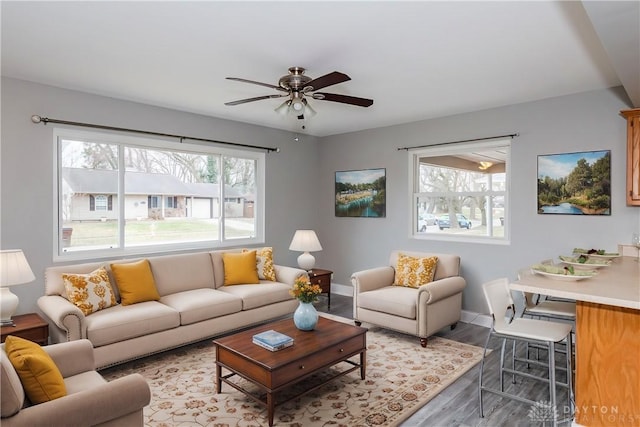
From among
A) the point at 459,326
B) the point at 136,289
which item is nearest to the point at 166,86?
the point at 136,289

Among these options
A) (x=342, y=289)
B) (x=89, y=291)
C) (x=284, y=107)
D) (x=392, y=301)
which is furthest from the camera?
(x=342, y=289)

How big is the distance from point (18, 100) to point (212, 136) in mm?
2057

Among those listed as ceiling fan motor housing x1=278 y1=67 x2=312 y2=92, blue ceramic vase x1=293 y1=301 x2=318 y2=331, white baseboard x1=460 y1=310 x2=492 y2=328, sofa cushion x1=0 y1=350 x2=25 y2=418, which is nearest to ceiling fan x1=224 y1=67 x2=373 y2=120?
ceiling fan motor housing x1=278 y1=67 x2=312 y2=92

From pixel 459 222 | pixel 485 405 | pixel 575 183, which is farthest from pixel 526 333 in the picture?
pixel 459 222

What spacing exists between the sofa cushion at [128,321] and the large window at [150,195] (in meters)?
1.03

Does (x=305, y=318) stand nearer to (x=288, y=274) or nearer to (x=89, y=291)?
(x=288, y=274)

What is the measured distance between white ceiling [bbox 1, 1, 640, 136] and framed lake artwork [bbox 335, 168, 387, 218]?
5.74 ft

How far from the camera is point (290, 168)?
610 cm

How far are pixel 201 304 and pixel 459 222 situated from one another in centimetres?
341

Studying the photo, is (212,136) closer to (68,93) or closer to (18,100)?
(68,93)

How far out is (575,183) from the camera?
4004 millimetres

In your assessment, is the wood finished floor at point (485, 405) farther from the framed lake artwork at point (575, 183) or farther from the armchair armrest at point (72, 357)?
the armchair armrest at point (72, 357)

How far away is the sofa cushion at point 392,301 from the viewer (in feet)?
13.1

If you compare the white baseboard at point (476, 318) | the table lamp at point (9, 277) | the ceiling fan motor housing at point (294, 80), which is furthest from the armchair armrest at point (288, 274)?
the table lamp at point (9, 277)
